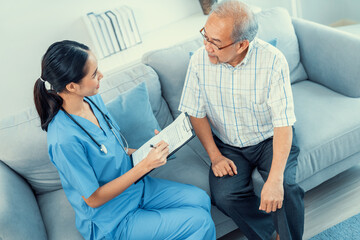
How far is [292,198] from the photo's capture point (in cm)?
146

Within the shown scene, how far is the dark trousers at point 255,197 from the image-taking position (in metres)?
1.47

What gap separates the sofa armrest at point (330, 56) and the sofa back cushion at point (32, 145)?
0.95m

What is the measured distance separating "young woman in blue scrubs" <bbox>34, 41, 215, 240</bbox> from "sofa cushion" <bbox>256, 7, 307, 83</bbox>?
3.32ft

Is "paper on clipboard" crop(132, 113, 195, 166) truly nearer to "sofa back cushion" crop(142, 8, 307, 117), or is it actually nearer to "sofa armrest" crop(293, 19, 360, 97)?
"sofa back cushion" crop(142, 8, 307, 117)

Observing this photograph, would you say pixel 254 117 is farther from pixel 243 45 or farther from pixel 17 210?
pixel 17 210

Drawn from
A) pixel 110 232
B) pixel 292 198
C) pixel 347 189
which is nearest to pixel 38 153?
pixel 110 232

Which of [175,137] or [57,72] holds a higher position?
[57,72]

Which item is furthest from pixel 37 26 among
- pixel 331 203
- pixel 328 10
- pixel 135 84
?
pixel 328 10

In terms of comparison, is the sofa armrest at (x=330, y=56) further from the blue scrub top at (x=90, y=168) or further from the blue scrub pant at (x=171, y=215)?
the blue scrub top at (x=90, y=168)

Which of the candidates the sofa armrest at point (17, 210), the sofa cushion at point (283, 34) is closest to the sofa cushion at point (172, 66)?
the sofa cushion at point (283, 34)

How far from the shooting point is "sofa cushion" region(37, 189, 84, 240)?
1.53 m

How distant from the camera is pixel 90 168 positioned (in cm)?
131

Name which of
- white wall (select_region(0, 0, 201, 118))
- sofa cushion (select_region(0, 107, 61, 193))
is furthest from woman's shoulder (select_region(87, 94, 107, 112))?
white wall (select_region(0, 0, 201, 118))

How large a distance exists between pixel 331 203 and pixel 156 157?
102 centimetres
